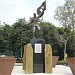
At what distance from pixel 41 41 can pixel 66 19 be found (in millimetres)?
24768

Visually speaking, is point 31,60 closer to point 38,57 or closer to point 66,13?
point 38,57

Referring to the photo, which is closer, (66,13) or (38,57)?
(38,57)

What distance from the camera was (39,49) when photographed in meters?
19.8

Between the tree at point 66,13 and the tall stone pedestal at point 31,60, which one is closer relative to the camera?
the tall stone pedestal at point 31,60

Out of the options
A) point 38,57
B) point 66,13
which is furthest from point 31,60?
point 66,13

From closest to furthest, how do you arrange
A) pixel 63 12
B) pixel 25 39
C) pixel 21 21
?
pixel 63 12
pixel 25 39
pixel 21 21

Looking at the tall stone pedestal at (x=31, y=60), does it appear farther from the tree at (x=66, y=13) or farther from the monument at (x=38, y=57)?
the tree at (x=66, y=13)

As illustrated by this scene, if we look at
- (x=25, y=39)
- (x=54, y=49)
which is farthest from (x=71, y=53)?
(x=25, y=39)

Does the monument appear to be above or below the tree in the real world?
below

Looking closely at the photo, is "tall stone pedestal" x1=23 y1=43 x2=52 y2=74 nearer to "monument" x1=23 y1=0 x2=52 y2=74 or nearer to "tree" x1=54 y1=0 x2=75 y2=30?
"monument" x1=23 y1=0 x2=52 y2=74

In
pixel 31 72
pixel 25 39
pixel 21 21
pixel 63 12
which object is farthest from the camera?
pixel 21 21

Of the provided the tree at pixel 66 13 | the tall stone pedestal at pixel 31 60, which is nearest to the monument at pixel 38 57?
the tall stone pedestal at pixel 31 60

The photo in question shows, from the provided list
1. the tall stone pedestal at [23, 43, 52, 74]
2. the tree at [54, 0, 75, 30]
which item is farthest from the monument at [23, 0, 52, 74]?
the tree at [54, 0, 75, 30]

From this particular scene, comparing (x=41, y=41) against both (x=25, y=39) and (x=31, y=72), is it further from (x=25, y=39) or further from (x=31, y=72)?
(x=25, y=39)
